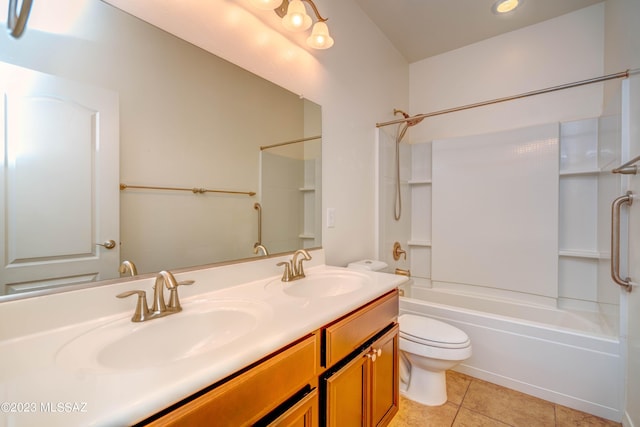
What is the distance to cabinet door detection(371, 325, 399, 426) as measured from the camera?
1187 mm

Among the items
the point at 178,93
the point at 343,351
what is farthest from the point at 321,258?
the point at 178,93

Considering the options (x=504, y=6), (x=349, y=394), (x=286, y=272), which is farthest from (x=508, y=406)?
(x=504, y=6)

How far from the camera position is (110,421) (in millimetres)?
414

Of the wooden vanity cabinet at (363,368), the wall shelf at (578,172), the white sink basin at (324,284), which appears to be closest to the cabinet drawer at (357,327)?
the wooden vanity cabinet at (363,368)

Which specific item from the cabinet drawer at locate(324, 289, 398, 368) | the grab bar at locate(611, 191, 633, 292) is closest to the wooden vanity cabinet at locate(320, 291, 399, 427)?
the cabinet drawer at locate(324, 289, 398, 368)

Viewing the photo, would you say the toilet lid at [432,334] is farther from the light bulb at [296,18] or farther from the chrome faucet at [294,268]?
the light bulb at [296,18]

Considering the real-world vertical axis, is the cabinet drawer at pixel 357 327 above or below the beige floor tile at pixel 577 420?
above

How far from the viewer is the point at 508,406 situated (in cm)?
160

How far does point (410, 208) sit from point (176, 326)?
Result: 8.32 feet

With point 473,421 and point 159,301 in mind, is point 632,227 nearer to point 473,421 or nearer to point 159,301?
point 473,421

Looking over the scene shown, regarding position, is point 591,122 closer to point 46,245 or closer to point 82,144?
point 82,144

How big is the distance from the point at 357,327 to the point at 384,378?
450 mm

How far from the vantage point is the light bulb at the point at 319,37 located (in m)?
1.44

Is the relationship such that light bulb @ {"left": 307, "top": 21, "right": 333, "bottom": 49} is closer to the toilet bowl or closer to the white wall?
the white wall
